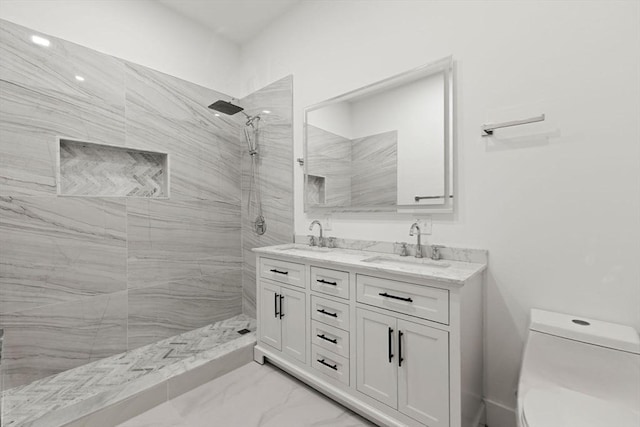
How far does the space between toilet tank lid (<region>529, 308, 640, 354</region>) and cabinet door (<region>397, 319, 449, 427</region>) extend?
469 millimetres

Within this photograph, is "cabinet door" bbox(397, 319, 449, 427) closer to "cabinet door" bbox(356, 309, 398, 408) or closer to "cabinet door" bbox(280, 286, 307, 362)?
"cabinet door" bbox(356, 309, 398, 408)

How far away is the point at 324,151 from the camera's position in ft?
7.95

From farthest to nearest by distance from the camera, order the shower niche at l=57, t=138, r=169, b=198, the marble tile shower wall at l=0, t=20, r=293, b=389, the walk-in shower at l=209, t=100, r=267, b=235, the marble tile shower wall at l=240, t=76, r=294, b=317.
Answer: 1. the walk-in shower at l=209, t=100, r=267, b=235
2. the marble tile shower wall at l=240, t=76, r=294, b=317
3. the shower niche at l=57, t=138, r=169, b=198
4. the marble tile shower wall at l=0, t=20, r=293, b=389

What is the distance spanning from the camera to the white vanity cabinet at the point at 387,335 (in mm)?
1346

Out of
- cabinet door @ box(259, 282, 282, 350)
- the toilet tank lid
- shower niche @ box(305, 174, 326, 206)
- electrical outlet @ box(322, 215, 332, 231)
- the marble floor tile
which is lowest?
the marble floor tile

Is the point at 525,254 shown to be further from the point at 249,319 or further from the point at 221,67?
the point at 221,67

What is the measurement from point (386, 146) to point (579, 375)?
1.57m

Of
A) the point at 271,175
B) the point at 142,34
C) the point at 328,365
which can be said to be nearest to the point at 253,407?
the point at 328,365

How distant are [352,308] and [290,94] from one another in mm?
1976

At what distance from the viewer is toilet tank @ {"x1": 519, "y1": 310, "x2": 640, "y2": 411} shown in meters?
1.16

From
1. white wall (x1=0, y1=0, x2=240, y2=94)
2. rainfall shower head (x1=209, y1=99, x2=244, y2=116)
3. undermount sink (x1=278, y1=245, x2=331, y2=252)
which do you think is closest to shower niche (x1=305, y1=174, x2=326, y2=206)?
undermount sink (x1=278, y1=245, x2=331, y2=252)

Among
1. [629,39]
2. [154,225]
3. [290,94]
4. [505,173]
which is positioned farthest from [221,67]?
[629,39]

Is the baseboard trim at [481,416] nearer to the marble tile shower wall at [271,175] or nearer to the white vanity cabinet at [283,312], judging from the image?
the white vanity cabinet at [283,312]

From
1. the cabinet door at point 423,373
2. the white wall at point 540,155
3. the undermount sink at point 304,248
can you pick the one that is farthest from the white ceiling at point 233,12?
the cabinet door at point 423,373
